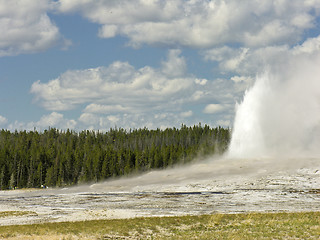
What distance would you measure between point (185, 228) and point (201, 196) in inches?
1170

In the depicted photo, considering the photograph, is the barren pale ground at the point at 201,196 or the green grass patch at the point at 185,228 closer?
the green grass patch at the point at 185,228

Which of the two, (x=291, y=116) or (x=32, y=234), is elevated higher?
(x=291, y=116)

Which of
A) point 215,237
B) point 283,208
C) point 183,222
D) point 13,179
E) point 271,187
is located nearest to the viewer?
point 215,237

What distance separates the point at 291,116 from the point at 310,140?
33.6ft

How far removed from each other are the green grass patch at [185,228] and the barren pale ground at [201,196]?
5.98 m

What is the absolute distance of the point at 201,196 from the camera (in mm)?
63812

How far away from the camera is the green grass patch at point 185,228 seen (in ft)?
101

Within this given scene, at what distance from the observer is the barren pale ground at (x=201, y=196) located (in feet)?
153

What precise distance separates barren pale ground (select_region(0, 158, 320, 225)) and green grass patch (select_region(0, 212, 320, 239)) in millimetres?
5985

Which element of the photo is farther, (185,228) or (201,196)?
(201,196)

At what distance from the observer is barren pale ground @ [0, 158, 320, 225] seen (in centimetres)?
4669

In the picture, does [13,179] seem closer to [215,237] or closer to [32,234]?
[32,234]

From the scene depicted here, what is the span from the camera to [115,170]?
132000 mm

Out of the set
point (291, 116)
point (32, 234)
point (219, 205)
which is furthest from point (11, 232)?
point (291, 116)
